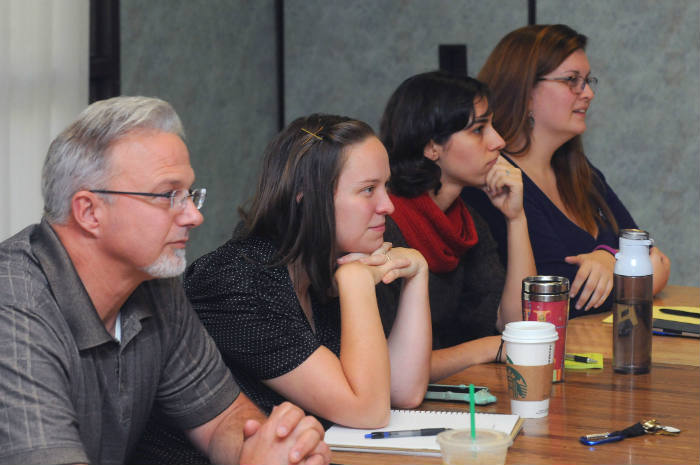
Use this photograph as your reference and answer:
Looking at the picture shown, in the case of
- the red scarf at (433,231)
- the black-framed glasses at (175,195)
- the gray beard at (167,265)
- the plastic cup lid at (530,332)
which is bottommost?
the plastic cup lid at (530,332)

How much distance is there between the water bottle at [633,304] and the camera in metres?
1.79

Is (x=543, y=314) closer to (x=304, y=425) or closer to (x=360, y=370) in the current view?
(x=360, y=370)

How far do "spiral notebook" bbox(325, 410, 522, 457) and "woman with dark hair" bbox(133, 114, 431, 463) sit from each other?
30 millimetres

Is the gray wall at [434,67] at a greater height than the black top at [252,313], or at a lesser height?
greater

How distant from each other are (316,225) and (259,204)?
12 centimetres

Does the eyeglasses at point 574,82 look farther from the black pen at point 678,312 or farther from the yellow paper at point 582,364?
the yellow paper at point 582,364

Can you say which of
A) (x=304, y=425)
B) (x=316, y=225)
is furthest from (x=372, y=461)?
(x=316, y=225)

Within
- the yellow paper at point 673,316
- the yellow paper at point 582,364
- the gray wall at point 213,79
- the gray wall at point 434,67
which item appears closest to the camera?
the yellow paper at point 582,364

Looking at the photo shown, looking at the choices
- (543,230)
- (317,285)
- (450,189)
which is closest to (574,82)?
(543,230)

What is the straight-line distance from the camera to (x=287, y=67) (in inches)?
158

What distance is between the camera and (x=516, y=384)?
155 cm

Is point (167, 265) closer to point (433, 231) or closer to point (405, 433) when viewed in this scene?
point (405, 433)

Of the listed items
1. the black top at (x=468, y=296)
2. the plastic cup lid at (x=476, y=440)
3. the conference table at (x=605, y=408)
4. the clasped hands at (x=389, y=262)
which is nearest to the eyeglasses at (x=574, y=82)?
the black top at (x=468, y=296)

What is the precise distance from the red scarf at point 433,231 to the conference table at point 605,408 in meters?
0.42
